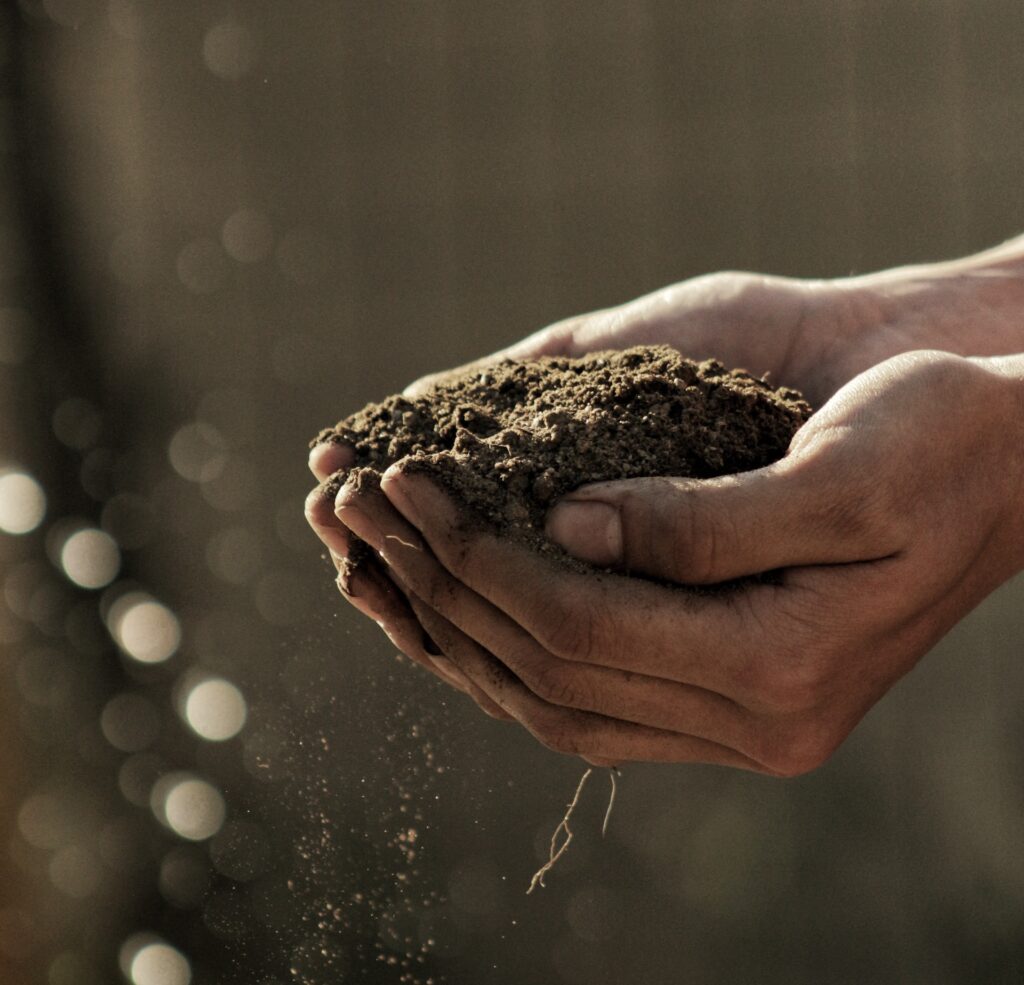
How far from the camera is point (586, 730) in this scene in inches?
63.7

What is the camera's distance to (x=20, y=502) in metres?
3.95

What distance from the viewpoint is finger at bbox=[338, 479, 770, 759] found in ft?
4.93

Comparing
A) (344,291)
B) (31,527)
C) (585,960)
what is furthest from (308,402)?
(585,960)

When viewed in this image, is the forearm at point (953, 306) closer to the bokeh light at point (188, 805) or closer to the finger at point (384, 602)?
the finger at point (384, 602)

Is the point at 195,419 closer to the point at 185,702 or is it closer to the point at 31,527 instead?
the point at 31,527

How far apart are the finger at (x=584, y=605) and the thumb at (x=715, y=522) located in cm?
4

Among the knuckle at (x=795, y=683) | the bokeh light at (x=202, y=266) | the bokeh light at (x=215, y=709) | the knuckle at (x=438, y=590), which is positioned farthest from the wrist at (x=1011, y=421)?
the bokeh light at (x=202, y=266)

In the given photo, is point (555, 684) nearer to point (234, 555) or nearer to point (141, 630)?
point (234, 555)

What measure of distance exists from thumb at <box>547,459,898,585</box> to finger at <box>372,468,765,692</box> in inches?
1.6

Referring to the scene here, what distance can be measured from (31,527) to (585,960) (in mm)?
2434

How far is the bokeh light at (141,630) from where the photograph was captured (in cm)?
394

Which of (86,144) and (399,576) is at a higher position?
(86,144)

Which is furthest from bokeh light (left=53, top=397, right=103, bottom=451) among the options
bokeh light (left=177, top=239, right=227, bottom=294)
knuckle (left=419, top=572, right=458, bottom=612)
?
knuckle (left=419, top=572, right=458, bottom=612)

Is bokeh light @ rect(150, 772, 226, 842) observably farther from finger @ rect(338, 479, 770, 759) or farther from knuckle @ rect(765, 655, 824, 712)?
knuckle @ rect(765, 655, 824, 712)
